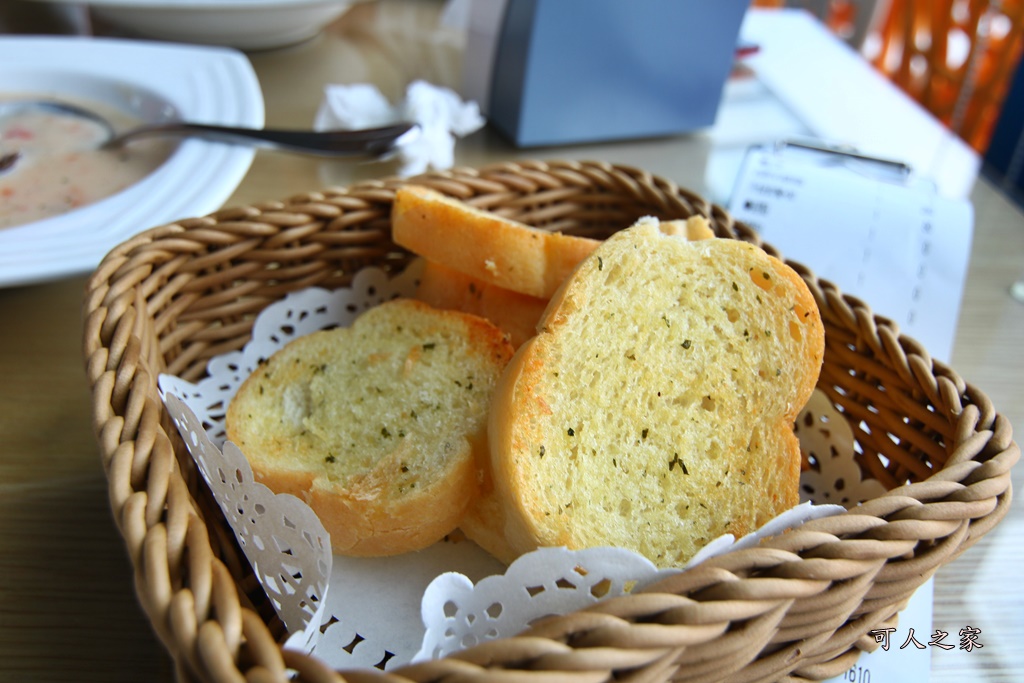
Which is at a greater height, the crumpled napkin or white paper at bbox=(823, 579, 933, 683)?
the crumpled napkin

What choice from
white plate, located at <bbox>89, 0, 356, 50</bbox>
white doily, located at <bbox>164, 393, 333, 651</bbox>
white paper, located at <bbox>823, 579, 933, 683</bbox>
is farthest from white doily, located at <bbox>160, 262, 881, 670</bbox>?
white plate, located at <bbox>89, 0, 356, 50</bbox>

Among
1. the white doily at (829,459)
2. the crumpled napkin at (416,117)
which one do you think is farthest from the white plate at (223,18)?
the white doily at (829,459)

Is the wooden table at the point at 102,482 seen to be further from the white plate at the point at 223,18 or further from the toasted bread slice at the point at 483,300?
the toasted bread slice at the point at 483,300

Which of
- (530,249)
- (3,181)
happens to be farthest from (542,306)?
(3,181)

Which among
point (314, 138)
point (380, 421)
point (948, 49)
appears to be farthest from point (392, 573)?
point (948, 49)

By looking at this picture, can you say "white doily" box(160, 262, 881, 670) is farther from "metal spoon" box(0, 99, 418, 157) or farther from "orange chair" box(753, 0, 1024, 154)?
"orange chair" box(753, 0, 1024, 154)

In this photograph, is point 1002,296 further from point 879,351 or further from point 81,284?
point 81,284
